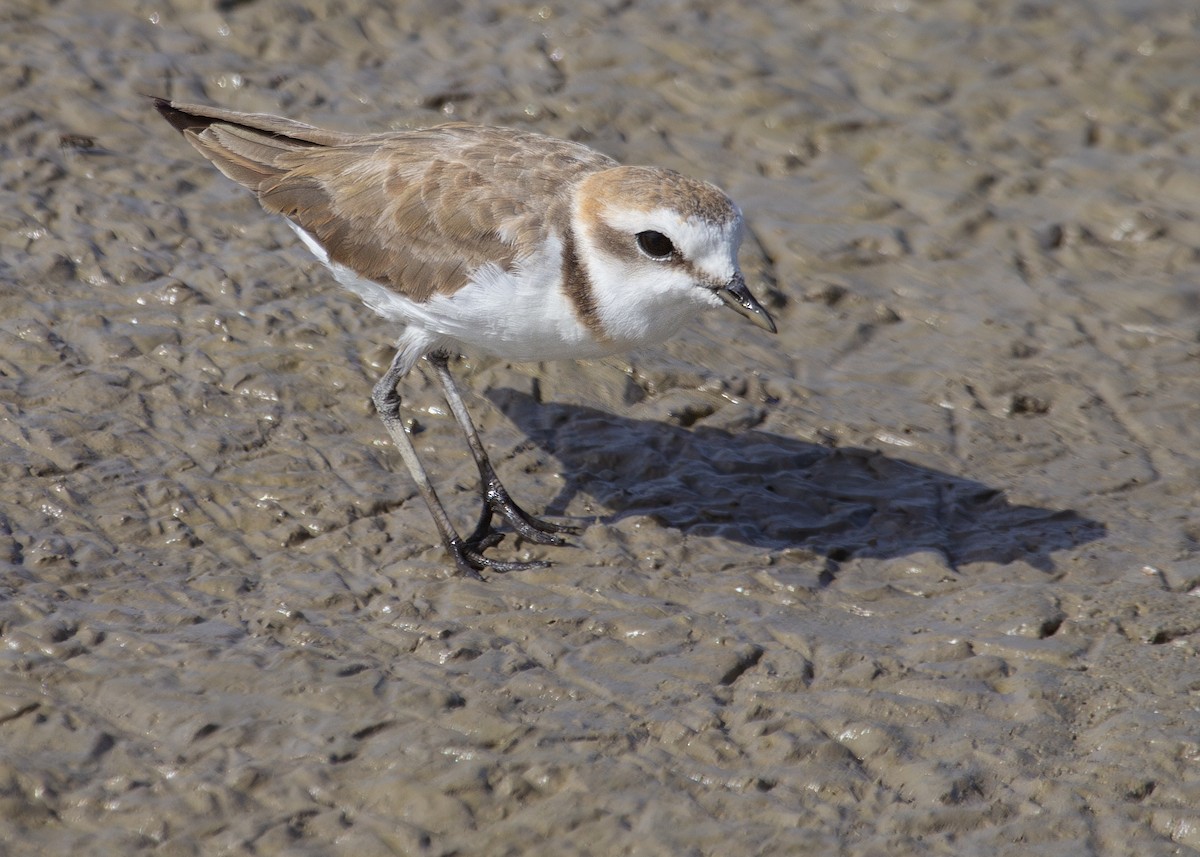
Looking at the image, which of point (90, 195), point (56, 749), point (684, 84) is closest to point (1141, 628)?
point (56, 749)

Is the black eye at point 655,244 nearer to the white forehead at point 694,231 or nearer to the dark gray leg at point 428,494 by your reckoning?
the white forehead at point 694,231

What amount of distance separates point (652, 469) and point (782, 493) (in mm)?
697

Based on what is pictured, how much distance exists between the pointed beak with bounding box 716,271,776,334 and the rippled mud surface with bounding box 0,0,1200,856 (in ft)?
4.29

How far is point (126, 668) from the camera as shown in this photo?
537 centimetres

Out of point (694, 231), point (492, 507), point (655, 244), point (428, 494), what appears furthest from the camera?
point (492, 507)

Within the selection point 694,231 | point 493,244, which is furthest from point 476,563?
point 694,231

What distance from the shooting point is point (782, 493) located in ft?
23.3

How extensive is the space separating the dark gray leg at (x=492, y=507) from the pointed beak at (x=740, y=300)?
1506 mm

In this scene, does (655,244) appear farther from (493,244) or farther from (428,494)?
(428,494)

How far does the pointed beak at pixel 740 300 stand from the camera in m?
5.83

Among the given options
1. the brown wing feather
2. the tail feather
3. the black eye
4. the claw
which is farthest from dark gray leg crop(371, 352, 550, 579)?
the black eye

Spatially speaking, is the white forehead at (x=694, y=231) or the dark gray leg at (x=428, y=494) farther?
the dark gray leg at (x=428, y=494)

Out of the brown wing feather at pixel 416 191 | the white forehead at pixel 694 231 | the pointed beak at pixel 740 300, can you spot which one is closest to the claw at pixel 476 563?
the brown wing feather at pixel 416 191

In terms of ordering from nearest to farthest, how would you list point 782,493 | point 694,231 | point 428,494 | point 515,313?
1. point 694,231
2. point 515,313
3. point 428,494
4. point 782,493
